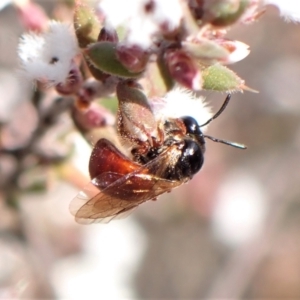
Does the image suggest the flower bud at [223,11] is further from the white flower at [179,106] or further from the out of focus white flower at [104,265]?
the out of focus white flower at [104,265]

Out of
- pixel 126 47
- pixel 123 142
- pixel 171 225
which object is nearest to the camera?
pixel 126 47

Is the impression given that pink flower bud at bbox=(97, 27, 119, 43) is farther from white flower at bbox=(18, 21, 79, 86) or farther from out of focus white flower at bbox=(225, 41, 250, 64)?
out of focus white flower at bbox=(225, 41, 250, 64)

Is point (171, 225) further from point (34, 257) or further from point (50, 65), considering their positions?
point (50, 65)

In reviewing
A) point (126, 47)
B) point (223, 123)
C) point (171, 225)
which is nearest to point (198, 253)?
point (171, 225)

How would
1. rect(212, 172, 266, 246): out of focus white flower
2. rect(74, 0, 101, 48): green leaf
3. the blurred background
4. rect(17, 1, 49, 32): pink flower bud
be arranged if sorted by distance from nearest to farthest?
rect(74, 0, 101, 48): green leaf < rect(17, 1, 49, 32): pink flower bud < the blurred background < rect(212, 172, 266, 246): out of focus white flower

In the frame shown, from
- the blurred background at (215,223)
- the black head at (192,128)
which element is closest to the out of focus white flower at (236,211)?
the blurred background at (215,223)

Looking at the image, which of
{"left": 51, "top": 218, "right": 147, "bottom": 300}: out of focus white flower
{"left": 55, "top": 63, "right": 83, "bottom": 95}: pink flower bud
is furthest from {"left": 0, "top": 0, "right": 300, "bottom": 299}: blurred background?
{"left": 55, "top": 63, "right": 83, "bottom": 95}: pink flower bud

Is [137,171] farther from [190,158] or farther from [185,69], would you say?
[185,69]
